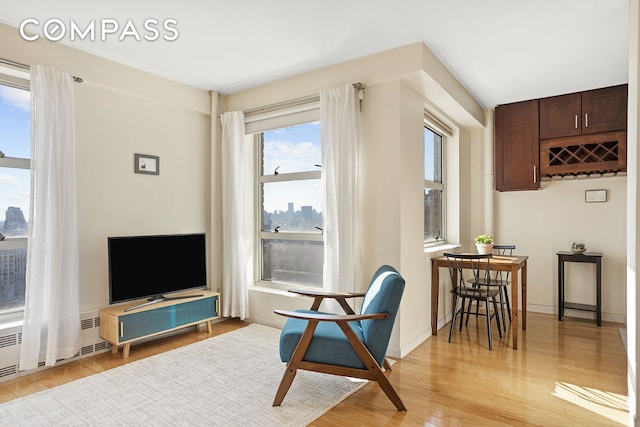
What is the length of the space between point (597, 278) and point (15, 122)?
6.01 metres

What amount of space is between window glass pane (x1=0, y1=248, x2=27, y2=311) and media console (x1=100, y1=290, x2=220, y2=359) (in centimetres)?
64

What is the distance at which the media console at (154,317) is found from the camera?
10.8ft

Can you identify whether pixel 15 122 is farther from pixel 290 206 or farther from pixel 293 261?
pixel 293 261

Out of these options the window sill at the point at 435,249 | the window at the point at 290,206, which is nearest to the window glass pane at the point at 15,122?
the window at the point at 290,206

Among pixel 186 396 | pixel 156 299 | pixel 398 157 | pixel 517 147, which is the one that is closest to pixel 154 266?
pixel 156 299

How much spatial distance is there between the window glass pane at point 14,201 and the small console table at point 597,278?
5531 mm

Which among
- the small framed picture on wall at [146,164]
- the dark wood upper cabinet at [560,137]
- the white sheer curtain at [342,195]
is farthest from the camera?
the dark wood upper cabinet at [560,137]

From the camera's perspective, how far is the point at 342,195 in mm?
3469

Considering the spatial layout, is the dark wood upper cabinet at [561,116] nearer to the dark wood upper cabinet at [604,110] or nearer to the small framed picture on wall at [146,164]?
the dark wood upper cabinet at [604,110]

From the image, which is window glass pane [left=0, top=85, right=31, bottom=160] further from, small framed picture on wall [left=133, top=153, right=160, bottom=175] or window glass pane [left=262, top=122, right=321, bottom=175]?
window glass pane [left=262, top=122, right=321, bottom=175]

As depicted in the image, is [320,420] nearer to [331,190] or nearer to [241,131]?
[331,190]

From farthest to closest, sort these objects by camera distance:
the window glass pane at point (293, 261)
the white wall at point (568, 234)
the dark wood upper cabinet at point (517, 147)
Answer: the dark wood upper cabinet at point (517, 147)
the white wall at point (568, 234)
the window glass pane at point (293, 261)

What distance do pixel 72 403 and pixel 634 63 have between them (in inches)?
164

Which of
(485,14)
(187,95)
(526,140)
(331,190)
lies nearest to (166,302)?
(331,190)
